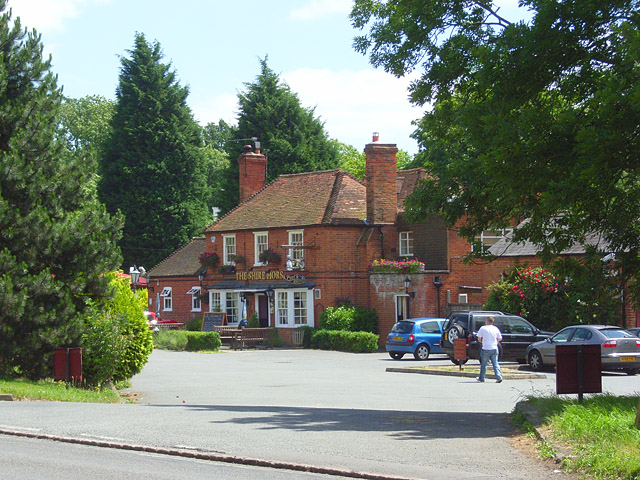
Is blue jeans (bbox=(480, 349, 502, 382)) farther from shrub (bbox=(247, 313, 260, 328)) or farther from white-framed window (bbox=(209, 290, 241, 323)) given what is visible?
white-framed window (bbox=(209, 290, 241, 323))

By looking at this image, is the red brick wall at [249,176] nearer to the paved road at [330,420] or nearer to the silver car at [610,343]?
the paved road at [330,420]

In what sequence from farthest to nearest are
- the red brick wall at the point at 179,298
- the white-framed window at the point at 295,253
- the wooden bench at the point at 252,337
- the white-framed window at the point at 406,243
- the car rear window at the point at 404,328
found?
the red brick wall at the point at 179,298, the white-framed window at the point at 295,253, the white-framed window at the point at 406,243, the wooden bench at the point at 252,337, the car rear window at the point at 404,328

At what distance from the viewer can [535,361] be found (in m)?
27.7

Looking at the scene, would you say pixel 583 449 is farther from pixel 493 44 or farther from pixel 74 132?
pixel 74 132

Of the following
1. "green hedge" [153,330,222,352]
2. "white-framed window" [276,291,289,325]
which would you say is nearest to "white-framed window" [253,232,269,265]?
"white-framed window" [276,291,289,325]

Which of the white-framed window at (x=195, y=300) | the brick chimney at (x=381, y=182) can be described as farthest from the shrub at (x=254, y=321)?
the brick chimney at (x=381, y=182)

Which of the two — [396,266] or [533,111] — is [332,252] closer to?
[396,266]

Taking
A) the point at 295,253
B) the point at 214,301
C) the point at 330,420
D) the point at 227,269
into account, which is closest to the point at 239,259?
the point at 227,269

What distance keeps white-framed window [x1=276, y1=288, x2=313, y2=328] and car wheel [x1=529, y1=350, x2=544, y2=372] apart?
1752 cm

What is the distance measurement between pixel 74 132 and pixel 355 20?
66.9 metres

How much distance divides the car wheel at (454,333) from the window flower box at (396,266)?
1107 cm

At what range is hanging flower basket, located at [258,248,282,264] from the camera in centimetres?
4516

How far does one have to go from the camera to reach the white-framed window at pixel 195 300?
5144cm

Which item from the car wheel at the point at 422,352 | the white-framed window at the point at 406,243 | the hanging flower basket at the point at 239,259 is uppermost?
the white-framed window at the point at 406,243
